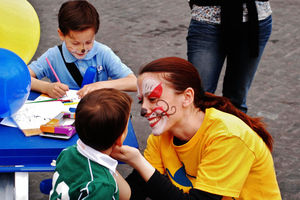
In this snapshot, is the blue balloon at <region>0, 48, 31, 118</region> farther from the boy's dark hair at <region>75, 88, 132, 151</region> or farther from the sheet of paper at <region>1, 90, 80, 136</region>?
the boy's dark hair at <region>75, 88, 132, 151</region>

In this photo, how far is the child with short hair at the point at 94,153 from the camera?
1484 millimetres

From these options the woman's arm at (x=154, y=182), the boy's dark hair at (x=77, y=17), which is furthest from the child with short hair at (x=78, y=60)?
the woman's arm at (x=154, y=182)

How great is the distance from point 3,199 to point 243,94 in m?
1.59

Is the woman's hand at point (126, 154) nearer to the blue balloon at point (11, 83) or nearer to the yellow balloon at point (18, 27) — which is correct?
the blue balloon at point (11, 83)

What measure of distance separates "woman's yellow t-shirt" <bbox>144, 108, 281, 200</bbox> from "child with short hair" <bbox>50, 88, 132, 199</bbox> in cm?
36

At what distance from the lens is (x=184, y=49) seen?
17.9 ft

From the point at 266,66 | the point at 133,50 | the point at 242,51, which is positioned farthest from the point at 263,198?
the point at 133,50

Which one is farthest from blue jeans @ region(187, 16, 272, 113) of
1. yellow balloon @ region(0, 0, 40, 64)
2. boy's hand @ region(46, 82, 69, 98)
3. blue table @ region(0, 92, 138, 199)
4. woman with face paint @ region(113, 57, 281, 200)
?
blue table @ region(0, 92, 138, 199)

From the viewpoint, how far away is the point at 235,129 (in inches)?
66.4

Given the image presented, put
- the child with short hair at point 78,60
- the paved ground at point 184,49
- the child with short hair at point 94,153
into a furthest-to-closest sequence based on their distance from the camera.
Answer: the paved ground at point 184,49 → the child with short hair at point 78,60 → the child with short hair at point 94,153

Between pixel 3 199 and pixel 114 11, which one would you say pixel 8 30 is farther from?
pixel 114 11

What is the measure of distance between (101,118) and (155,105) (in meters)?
0.33

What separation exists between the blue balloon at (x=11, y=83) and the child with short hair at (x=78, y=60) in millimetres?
318

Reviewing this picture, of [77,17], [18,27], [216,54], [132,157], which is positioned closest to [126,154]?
[132,157]
